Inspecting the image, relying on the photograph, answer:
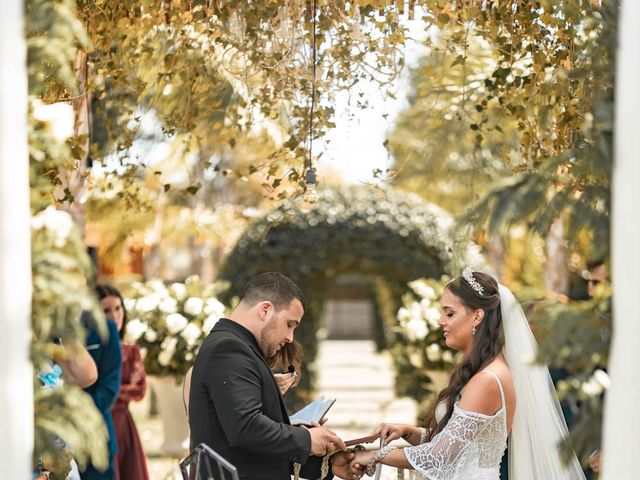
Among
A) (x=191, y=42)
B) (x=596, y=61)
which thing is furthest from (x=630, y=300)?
(x=191, y=42)

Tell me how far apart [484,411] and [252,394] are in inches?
39.8

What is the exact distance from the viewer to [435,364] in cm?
888

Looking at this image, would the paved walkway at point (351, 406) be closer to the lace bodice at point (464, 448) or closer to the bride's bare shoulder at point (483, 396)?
the lace bodice at point (464, 448)

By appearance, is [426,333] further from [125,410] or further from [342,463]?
[342,463]

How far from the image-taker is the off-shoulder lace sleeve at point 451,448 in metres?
4.00

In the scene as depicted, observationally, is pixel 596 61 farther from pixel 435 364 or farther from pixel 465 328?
pixel 435 364

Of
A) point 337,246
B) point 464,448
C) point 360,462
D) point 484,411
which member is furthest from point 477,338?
point 337,246

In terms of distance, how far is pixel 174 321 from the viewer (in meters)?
7.98

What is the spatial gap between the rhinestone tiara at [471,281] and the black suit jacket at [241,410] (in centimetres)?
101

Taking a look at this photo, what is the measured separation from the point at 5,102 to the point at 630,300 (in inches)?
61.6

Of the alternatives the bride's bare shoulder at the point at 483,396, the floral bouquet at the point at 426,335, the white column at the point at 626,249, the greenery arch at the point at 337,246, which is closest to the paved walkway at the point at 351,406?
the greenery arch at the point at 337,246

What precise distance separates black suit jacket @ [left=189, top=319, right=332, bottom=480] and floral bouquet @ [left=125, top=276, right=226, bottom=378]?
413 cm

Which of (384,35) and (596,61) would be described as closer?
(596,61)

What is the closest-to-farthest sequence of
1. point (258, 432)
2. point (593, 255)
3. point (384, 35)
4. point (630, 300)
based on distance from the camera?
point (630, 300) → point (593, 255) → point (258, 432) → point (384, 35)
